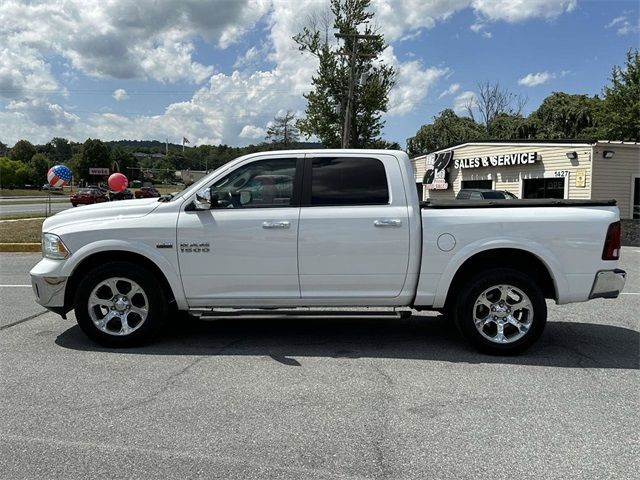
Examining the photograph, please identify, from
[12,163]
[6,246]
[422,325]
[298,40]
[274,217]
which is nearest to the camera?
[274,217]

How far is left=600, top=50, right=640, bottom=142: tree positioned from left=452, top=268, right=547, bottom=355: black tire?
103 ft

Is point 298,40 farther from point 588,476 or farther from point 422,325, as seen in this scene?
point 588,476

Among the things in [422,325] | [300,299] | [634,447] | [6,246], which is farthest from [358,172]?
[6,246]

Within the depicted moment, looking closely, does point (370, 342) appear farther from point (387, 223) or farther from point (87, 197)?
point (87, 197)

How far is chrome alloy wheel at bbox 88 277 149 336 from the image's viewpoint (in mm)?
5078

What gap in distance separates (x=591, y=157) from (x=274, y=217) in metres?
19.3

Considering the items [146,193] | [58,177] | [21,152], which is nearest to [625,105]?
[58,177]

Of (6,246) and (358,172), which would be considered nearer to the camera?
→ (358,172)

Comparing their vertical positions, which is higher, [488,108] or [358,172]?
[488,108]

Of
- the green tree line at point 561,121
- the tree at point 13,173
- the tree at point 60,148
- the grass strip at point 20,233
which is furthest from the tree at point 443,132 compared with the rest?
the tree at point 60,148

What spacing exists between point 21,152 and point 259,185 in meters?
144

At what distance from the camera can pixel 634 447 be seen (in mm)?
3287

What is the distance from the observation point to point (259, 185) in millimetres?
5141

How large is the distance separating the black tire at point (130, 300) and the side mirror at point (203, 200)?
0.80 m
